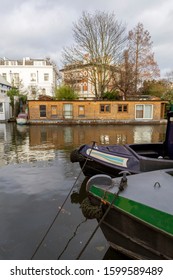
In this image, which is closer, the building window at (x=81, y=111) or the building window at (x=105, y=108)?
the building window at (x=81, y=111)

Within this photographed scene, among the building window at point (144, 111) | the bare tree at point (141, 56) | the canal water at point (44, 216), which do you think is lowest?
the canal water at point (44, 216)

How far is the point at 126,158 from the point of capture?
593cm

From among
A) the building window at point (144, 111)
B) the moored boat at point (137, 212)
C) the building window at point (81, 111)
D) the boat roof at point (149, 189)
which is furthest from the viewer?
the building window at point (144, 111)

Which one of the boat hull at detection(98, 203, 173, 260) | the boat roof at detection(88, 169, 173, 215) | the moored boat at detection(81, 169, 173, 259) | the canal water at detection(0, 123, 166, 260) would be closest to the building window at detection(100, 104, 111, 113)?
the canal water at detection(0, 123, 166, 260)

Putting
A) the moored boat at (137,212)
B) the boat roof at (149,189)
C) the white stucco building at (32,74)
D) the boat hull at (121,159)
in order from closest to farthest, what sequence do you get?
1. the moored boat at (137,212)
2. the boat roof at (149,189)
3. the boat hull at (121,159)
4. the white stucco building at (32,74)

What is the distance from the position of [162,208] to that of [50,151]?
936cm

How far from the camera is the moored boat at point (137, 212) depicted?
270 centimetres

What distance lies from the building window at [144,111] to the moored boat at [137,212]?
25.2m

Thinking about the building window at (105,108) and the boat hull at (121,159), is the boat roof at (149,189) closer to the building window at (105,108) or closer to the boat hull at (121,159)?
the boat hull at (121,159)

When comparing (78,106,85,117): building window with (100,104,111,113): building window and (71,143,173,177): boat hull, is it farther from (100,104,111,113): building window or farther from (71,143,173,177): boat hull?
(71,143,173,177): boat hull

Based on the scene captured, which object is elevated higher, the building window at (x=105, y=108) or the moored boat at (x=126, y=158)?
the building window at (x=105, y=108)

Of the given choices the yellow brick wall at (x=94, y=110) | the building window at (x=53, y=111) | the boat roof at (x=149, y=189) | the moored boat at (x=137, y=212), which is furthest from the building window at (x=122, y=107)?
the moored boat at (x=137, y=212)

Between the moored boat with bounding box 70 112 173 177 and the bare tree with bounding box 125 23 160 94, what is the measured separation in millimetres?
29481
